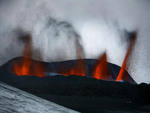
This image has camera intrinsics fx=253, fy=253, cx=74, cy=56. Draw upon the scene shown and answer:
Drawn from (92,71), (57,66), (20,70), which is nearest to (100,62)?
(92,71)

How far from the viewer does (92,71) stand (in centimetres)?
4966

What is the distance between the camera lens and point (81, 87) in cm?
2478

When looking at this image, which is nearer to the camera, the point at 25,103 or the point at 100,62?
the point at 25,103

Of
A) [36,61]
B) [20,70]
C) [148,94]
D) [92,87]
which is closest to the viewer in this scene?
[148,94]

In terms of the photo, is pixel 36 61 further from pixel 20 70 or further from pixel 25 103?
pixel 25 103

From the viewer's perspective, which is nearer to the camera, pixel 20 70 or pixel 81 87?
pixel 81 87

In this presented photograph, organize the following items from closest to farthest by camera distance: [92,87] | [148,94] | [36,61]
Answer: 1. [148,94]
2. [92,87]
3. [36,61]

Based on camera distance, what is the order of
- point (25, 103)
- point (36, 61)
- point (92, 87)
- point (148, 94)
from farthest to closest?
point (36, 61) → point (92, 87) → point (148, 94) → point (25, 103)

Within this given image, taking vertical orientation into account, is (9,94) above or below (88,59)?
above

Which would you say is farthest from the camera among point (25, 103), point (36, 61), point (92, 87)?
point (36, 61)

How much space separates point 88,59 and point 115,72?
6.14m

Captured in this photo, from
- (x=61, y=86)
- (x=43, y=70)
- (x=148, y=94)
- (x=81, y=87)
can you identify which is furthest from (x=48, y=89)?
(x=43, y=70)

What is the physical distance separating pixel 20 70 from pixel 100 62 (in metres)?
15.3

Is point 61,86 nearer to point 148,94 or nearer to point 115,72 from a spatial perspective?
point 148,94
